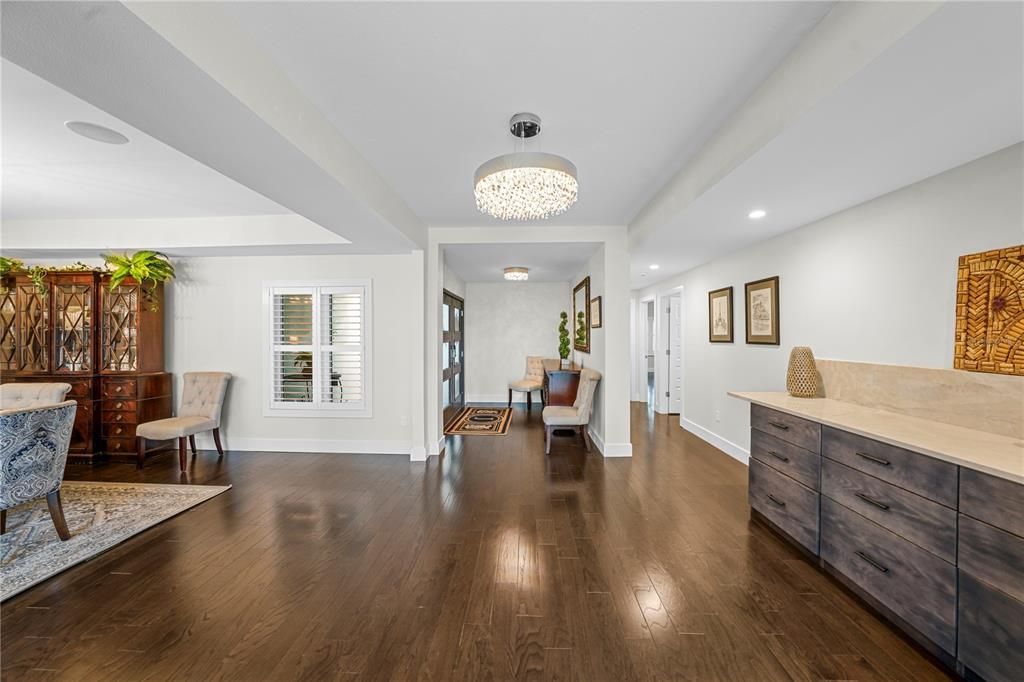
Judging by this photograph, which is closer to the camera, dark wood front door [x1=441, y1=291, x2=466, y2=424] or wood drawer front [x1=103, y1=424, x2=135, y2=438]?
wood drawer front [x1=103, y1=424, x2=135, y2=438]

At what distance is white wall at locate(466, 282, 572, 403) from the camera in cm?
827

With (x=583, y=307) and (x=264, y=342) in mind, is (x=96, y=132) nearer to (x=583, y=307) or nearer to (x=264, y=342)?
(x=264, y=342)

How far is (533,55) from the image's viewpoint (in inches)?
70.7

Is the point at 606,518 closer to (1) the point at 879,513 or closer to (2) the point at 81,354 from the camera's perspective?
(1) the point at 879,513

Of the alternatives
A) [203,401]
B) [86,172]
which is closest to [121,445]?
[203,401]

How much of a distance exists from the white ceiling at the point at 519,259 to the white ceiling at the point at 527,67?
2039 mm

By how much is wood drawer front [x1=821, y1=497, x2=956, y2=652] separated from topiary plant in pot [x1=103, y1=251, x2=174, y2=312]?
620cm

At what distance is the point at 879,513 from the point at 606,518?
5.18ft

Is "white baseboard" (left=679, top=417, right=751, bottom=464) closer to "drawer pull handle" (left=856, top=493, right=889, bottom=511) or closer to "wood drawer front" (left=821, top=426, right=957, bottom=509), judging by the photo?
"wood drawer front" (left=821, top=426, right=957, bottom=509)

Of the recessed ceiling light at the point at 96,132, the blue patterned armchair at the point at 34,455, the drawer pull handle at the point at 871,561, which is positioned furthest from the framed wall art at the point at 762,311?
the blue patterned armchair at the point at 34,455

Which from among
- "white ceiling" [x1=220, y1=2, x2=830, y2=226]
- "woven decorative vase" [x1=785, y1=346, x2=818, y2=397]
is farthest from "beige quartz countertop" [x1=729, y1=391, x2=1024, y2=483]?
"white ceiling" [x1=220, y1=2, x2=830, y2=226]

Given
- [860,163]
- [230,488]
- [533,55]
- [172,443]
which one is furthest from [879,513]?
[172,443]

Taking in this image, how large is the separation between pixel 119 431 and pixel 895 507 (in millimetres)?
6552

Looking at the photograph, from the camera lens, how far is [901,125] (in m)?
1.78
